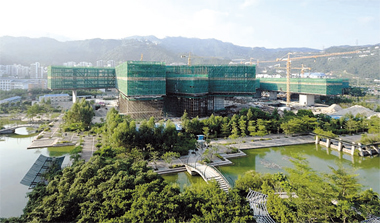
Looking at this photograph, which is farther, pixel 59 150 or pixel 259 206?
pixel 59 150

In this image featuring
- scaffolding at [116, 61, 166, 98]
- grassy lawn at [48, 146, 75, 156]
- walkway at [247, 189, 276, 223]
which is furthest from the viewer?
scaffolding at [116, 61, 166, 98]

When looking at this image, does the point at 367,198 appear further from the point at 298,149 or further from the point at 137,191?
the point at 298,149

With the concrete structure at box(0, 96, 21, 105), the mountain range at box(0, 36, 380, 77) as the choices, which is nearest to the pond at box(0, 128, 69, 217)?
the concrete structure at box(0, 96, 21, 105)

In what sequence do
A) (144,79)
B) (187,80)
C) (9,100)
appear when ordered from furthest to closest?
(9,100)
(187,80)
(144,79)

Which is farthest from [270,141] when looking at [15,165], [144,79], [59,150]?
[15,165]

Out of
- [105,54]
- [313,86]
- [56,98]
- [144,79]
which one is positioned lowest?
[56,98]

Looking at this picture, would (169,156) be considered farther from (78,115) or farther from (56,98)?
(56,98)

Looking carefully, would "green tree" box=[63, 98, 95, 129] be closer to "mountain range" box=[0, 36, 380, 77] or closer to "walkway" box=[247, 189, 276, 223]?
"walkway" box=[247, 189, 276, 223]
